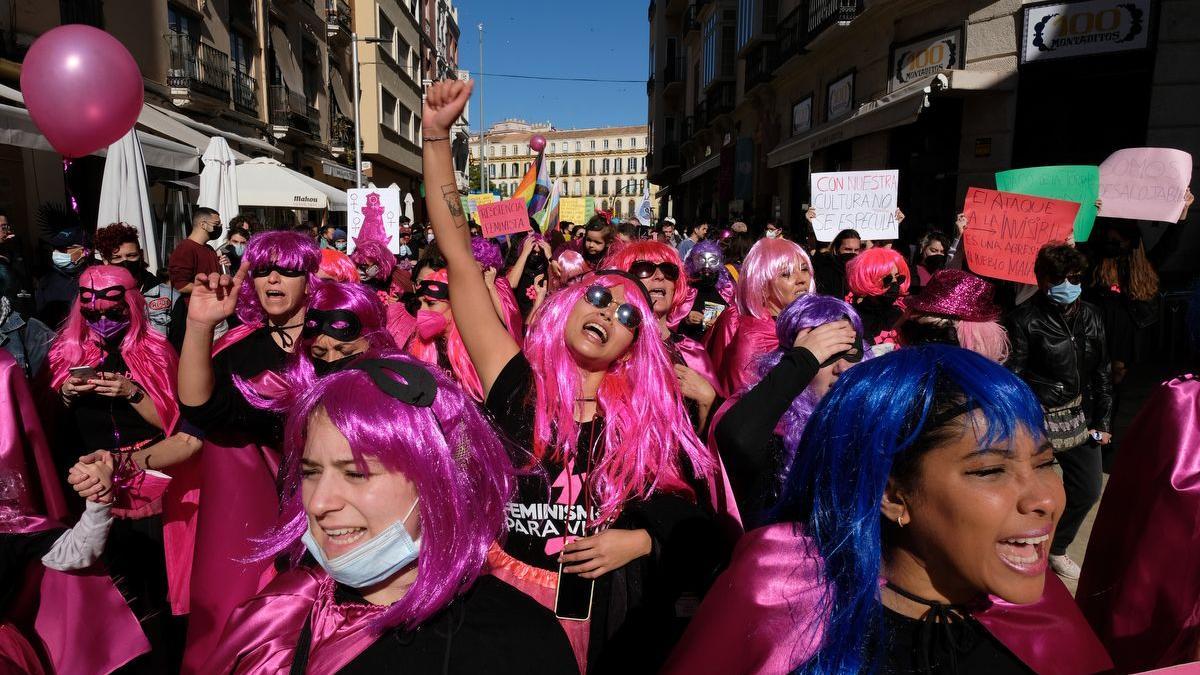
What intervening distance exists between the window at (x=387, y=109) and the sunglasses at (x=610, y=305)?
36.4 meters

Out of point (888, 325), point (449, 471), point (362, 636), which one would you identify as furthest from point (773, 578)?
point (888, 325)

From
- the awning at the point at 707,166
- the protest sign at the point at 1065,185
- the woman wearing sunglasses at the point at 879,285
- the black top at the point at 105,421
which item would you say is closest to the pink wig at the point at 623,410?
the black top at the point at 105,421

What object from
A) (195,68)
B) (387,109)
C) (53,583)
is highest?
(387,109)

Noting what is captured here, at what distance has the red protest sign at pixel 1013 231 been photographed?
481cm

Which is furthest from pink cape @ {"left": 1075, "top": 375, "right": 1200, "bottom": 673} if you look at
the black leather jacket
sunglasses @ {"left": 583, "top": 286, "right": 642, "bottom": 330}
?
the black leather jacket

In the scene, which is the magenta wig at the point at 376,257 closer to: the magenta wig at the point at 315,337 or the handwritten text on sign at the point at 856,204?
the handwritten text on sign at the point at 856,204

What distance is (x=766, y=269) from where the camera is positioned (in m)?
3.88

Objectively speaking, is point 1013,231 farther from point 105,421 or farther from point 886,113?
point 886,113

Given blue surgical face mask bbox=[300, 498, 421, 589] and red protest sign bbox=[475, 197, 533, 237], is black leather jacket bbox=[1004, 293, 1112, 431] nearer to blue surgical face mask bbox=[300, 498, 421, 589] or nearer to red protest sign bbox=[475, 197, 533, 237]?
blue surgical face mask bbox=[300, 498, 421, 589]

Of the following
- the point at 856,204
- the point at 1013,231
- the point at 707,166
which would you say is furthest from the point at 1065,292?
the point at 707,166

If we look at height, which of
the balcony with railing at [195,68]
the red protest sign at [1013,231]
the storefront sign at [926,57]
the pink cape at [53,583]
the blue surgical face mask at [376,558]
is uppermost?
the balcony with railing at [195,68]

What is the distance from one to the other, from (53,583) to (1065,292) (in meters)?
4.85

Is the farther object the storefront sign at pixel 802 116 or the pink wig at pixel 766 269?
the storefront sign at pixel 802 116

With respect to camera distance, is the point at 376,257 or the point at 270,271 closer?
the point at 270,271
